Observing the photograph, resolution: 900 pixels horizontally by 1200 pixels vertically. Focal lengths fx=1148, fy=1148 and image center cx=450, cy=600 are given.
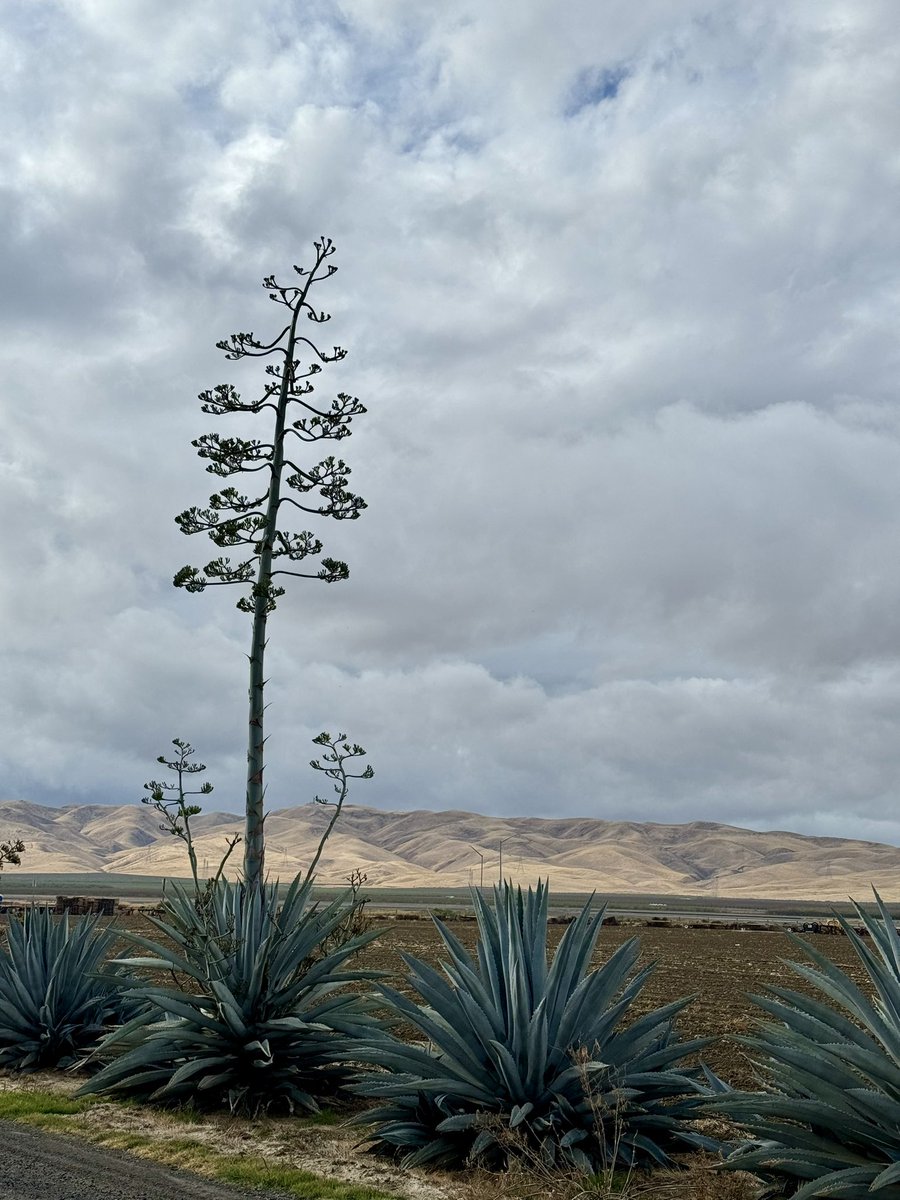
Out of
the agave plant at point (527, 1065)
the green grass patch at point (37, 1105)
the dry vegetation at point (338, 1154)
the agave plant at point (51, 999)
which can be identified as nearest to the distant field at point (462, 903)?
the agave plant at point (51, 999)

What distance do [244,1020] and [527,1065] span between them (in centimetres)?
291

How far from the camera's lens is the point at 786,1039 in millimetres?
6406

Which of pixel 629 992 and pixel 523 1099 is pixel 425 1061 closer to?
pixel 523 1099

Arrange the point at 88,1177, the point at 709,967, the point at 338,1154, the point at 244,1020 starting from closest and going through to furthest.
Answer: the point at 88,1177 < the point at 338,1154 < the point at 244,1020 < the point at 709,967

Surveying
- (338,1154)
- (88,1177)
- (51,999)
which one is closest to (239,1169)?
(338,1154)

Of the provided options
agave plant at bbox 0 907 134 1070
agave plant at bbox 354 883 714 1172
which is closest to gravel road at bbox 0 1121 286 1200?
agave plant at bbox 354 883 714 1172

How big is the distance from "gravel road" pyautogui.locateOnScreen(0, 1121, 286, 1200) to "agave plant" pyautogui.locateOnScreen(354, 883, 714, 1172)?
1.21 metres

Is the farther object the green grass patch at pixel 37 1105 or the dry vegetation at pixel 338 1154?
the green grass patch at pixel 37 1105

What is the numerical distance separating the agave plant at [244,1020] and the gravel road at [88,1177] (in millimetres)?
1089

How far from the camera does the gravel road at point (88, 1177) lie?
21.8 feet

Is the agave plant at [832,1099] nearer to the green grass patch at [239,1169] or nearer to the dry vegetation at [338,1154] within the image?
the dry vegetation at [338,1154]

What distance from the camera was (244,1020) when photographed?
361 inches

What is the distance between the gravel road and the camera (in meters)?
6.64

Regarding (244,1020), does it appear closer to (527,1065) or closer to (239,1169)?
(239,1169)
